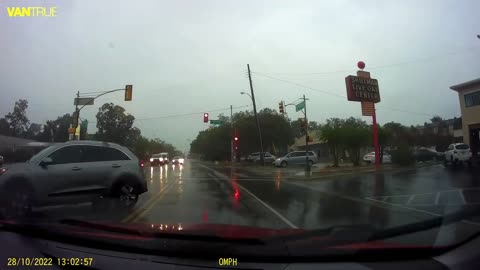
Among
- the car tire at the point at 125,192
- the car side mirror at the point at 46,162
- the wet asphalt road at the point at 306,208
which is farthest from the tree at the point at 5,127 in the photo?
the car side mirror at the point at 46,162

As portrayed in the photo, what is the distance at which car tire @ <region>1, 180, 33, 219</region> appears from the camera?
8359 millimetres

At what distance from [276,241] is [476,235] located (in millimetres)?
1804

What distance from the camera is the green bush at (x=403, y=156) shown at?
30.2 meters

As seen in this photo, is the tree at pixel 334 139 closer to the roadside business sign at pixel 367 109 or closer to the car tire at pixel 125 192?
the roadside business sign at pixel 367 109

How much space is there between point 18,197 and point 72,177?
123 centimetres

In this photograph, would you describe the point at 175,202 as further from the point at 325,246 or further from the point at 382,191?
the point at 325,246

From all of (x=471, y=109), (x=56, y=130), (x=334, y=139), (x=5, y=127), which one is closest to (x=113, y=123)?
(x=56, y=130)

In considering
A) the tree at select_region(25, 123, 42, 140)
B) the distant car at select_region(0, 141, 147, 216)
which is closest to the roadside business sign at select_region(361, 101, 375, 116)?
the distant car at select_region(0, 141, 147, 216)

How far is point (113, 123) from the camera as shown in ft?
192

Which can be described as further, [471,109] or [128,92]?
[471,109]

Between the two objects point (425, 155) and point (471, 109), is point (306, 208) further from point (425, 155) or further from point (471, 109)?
point (425, 155)

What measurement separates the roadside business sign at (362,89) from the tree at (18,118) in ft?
224

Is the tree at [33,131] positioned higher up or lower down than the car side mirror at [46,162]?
higher up

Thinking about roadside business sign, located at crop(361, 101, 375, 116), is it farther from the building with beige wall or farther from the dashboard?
the dashboard
